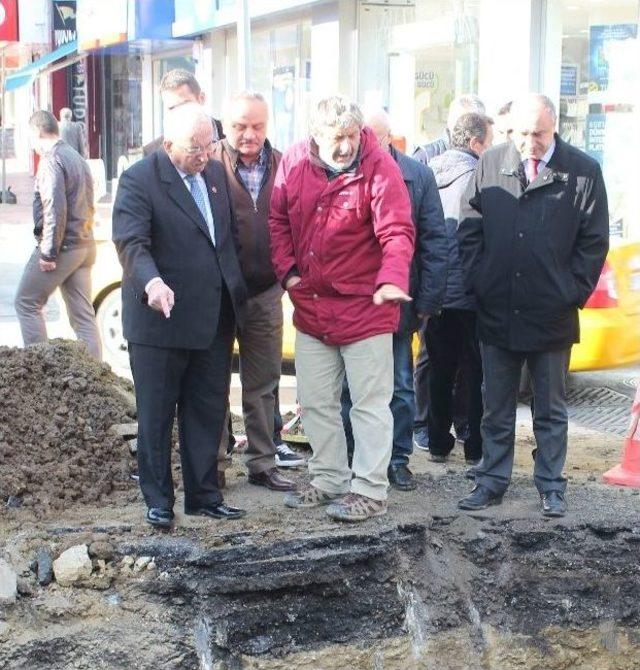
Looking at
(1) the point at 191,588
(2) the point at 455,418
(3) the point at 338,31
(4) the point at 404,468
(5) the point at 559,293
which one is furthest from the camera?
(3) the point at 338,31

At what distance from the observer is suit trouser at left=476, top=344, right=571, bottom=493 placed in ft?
18.5

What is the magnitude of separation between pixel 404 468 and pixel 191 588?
60.1 inches

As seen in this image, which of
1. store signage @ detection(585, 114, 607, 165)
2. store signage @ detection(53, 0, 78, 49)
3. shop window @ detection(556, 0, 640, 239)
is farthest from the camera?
store signage @ detection(53, 0, 78, 49)

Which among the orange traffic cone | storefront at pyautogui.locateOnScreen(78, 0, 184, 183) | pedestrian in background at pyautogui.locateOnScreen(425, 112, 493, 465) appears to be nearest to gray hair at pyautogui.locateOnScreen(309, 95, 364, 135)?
pedestrian in background at pyautogui.locateOnScreen(425, 112, 493, 465)

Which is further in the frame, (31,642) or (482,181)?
(482,181)

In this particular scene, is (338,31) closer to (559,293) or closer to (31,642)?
(559,293)

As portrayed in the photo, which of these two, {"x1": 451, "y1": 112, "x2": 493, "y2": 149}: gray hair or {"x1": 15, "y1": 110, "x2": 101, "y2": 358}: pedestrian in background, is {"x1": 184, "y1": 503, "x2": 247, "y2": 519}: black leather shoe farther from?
{"x1": 15, "y1": 110, "x2": 101, "y2": 358}: pedestrian in background

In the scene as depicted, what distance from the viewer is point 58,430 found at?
20.6 feet

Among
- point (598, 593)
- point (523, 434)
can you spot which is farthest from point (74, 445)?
point (523, 434)

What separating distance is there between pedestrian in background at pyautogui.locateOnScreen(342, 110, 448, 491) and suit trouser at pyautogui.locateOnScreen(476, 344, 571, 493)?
0.44 meters

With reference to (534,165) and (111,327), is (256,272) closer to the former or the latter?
(534,165)

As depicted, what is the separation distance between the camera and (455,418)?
7.17 m

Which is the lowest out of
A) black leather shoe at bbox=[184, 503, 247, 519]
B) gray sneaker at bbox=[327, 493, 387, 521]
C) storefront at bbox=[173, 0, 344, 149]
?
black leather shoe at bbox=[184, 503, 247, 519]

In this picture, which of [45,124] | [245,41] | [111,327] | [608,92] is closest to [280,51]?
[608,92]
